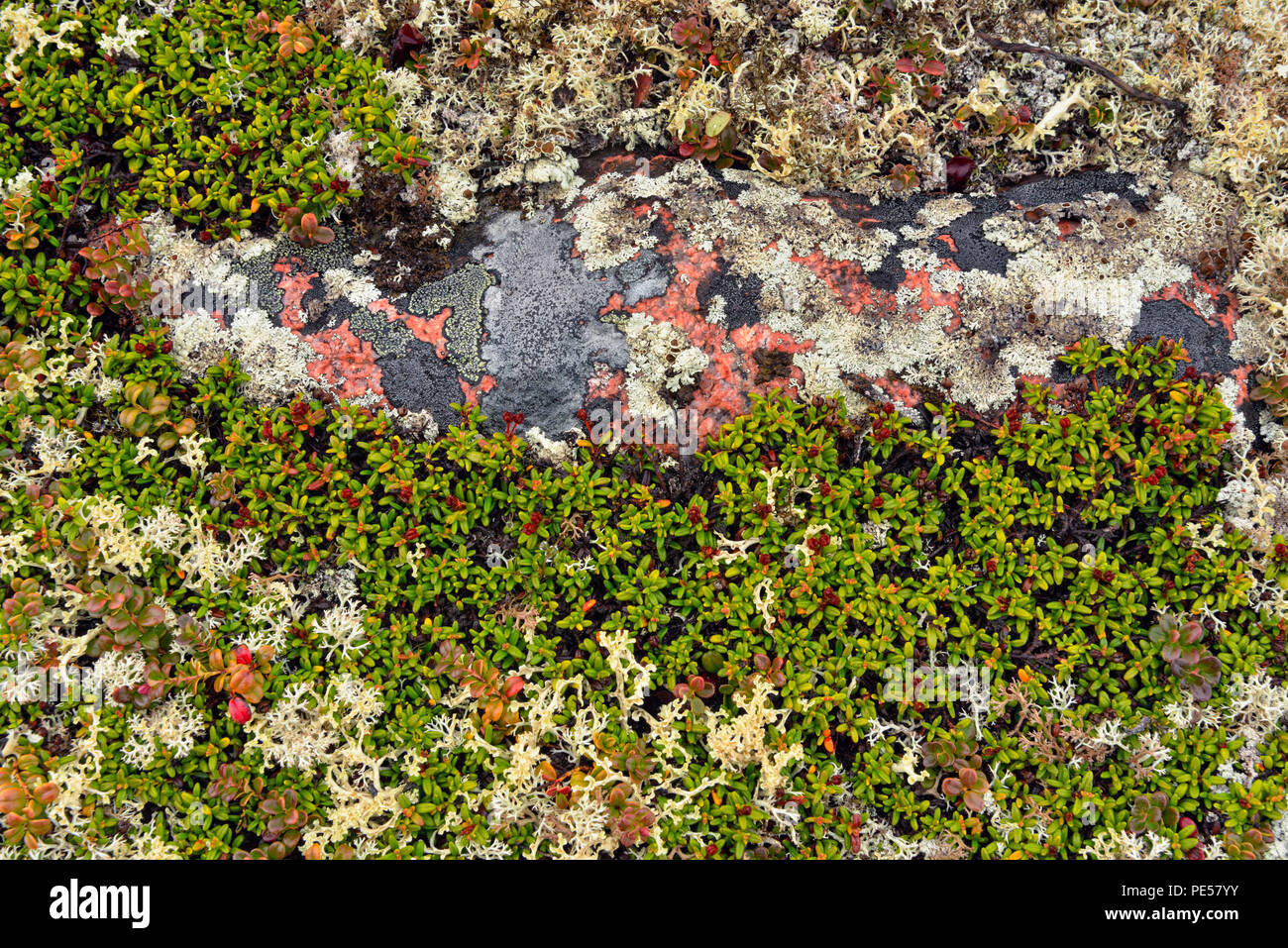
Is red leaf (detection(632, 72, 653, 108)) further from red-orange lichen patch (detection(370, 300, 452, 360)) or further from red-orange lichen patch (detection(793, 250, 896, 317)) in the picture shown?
red-orange lichen patch (detection(370, 300, 452, 360))

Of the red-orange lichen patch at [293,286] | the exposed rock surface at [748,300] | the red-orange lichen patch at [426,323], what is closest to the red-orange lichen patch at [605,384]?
the exposed rock surface at [748,300]

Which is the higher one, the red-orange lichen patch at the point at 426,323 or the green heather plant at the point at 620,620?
the red-orange lichen patch at the point at 426,323

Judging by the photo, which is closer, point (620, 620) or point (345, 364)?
point (620, 620)

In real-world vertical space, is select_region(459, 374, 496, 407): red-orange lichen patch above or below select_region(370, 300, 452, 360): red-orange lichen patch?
below
